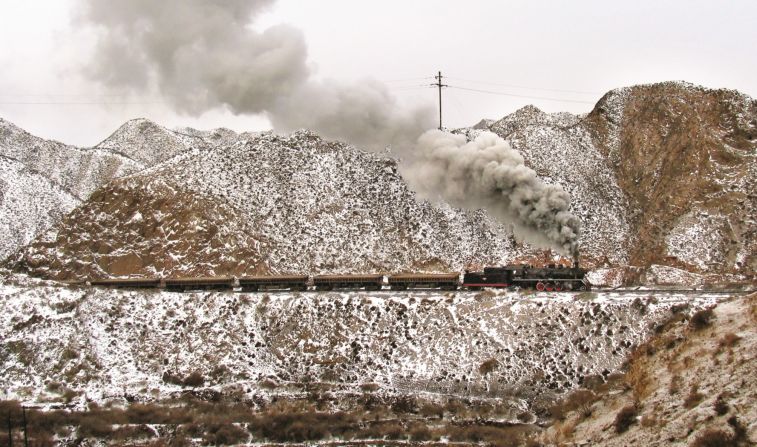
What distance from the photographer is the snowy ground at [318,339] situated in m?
37.4

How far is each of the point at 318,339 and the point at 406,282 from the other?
9.64 m

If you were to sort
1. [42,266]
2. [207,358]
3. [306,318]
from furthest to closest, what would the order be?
[42,266]
[306,318]
[207,358]

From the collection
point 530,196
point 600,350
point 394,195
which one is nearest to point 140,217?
point 394,195

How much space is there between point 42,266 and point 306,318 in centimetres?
3586

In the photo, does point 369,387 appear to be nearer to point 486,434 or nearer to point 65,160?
point 486,434

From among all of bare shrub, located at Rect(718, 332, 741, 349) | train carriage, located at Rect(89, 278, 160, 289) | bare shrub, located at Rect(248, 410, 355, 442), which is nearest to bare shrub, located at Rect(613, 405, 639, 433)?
bare shrub, located at Rect(718, 332, 741, 349)

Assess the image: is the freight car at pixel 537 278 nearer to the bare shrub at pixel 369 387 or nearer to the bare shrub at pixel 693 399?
the bare shrub at pixel 369 387

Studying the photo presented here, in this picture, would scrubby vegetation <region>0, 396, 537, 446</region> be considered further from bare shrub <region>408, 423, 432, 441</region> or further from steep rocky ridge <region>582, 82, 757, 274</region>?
steep rocky ridge <region>582, 82, 757, 274</region>

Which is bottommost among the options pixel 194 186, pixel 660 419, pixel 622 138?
pixel 660 419

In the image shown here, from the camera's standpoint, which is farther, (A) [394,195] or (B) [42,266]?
(A) [394,195]

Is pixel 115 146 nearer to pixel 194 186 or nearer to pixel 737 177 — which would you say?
pixel 194 186

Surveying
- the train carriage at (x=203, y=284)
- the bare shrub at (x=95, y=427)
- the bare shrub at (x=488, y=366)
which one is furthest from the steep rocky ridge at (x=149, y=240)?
the bare shrub at (x=488, y=366)

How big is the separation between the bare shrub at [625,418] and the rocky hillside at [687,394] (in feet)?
0.10

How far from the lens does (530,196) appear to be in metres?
44.5
